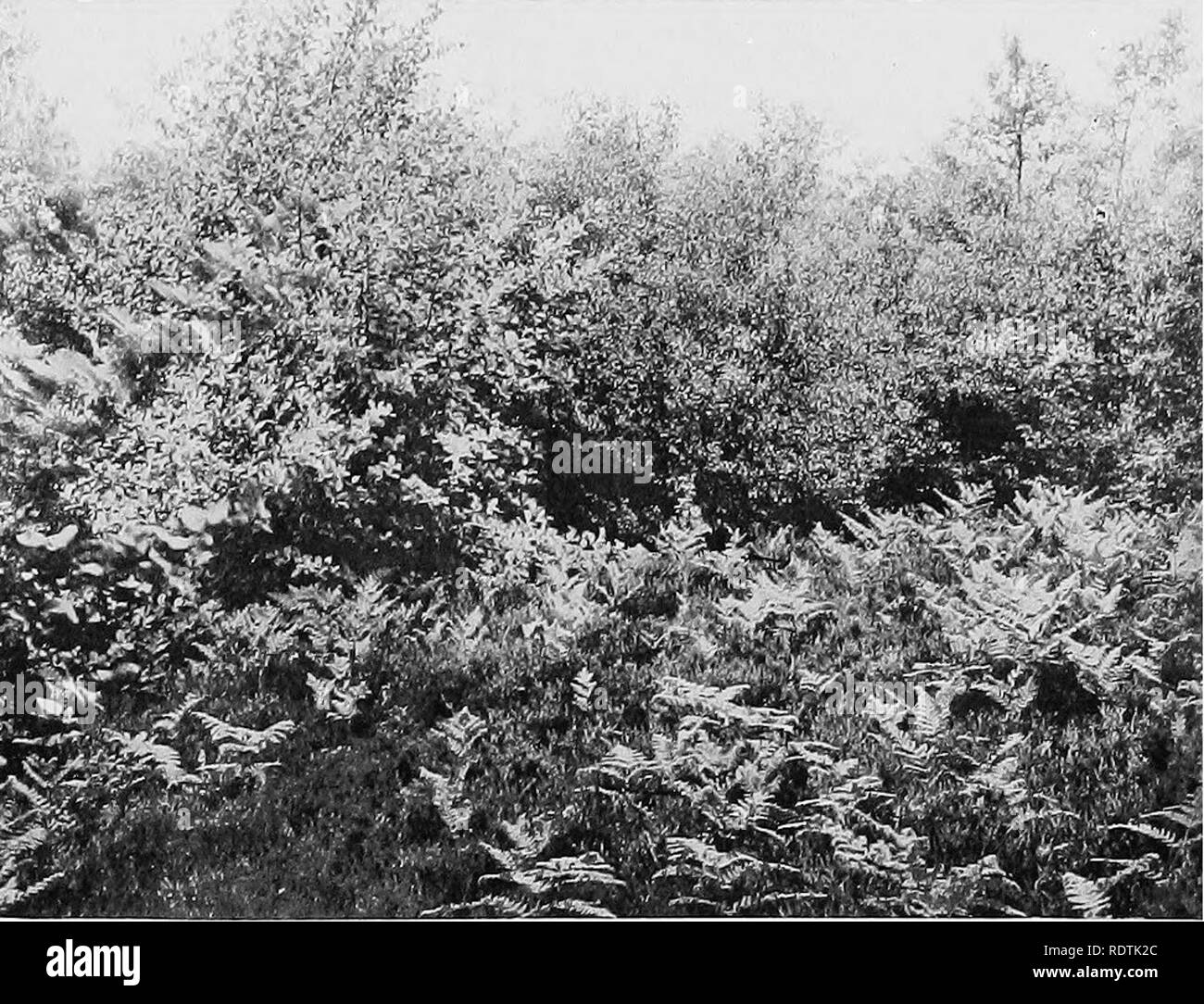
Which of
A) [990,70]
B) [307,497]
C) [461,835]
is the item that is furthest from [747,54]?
[461,835]

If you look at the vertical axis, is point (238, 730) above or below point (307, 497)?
below

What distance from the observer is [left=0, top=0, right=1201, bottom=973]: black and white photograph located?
348cm

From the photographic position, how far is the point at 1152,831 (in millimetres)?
3439

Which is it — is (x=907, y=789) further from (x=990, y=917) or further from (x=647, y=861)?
(x=647, y=861)

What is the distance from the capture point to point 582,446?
360cm

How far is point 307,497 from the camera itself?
360cm

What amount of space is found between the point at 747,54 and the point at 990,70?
771 mm

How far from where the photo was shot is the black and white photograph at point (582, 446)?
3479mm

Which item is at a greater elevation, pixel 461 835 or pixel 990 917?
pixel 461 835

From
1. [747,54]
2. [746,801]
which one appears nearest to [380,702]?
[746,801]
